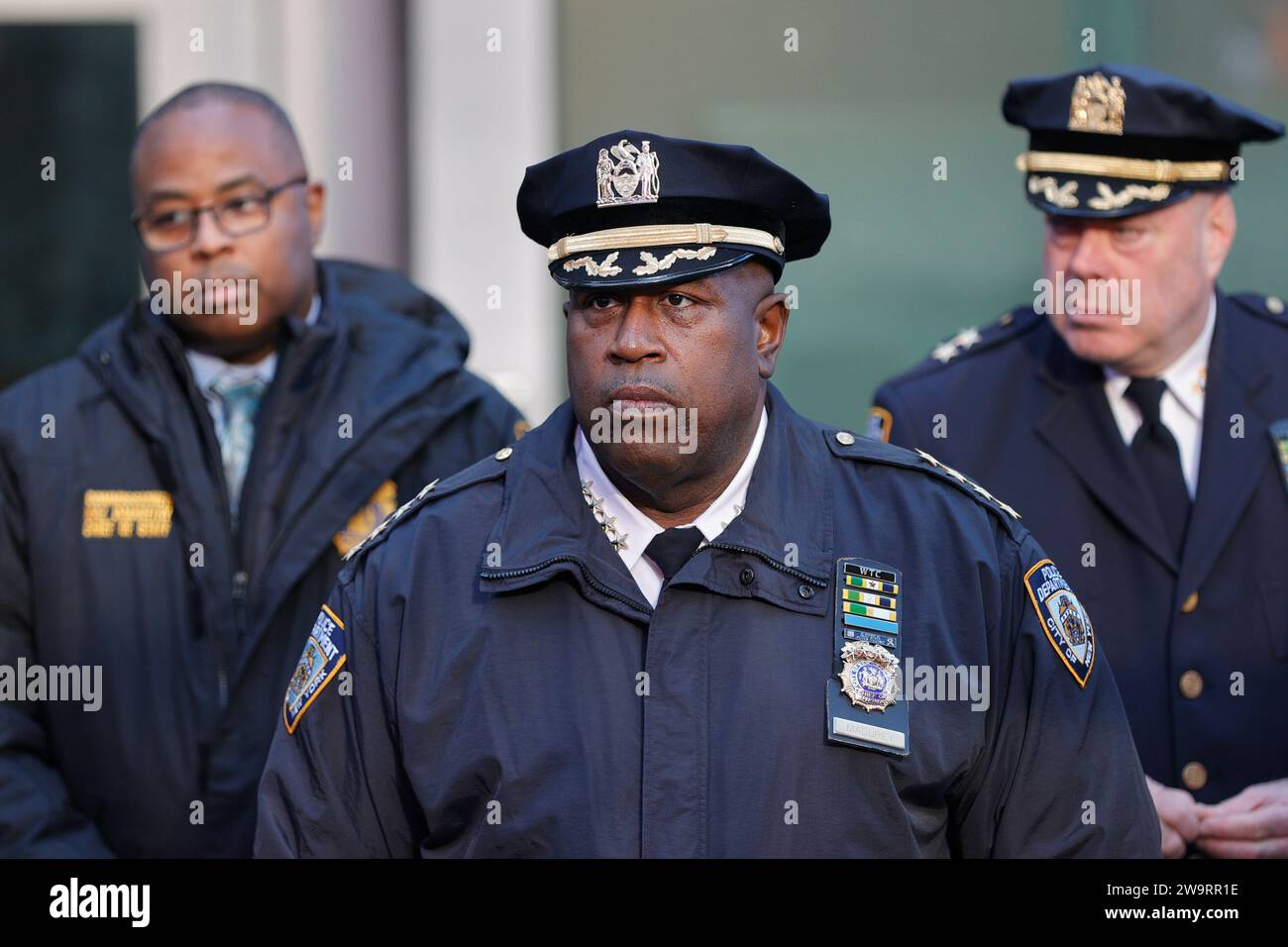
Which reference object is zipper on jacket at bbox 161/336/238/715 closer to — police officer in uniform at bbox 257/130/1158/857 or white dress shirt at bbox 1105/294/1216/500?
police officer in uniform at bbox 257/130/1158/857

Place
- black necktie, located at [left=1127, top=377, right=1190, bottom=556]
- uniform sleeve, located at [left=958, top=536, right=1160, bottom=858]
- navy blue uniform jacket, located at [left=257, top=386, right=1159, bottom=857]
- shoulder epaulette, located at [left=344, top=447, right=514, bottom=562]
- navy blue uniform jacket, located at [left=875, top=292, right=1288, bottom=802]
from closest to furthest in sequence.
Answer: navy blue uniform jacket, located at [left=257, top=386, right=1159, bottom=857] → uniform sleeve, located at [left=958, top=536, right=1160, bottom=858] → shoulder epaulette, located at [left=344, top=447, right=514, bottom=562] → navy blue uniform jacket, located at [left=875, top=292, right=1288, bottom=802] → black necktie, located at [left=1127, top=377, right=1190, bottom=556]

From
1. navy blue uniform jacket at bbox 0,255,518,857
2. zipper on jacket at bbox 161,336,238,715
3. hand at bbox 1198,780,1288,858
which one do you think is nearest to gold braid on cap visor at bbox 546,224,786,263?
navy blue uniform jacket at bbox 0,255,518,857

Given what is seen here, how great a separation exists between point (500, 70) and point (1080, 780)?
12.5 feet

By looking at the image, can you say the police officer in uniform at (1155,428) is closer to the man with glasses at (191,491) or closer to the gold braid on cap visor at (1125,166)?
the gold braid on cap visor at (1125,166)

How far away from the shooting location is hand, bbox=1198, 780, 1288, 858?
3768 mm

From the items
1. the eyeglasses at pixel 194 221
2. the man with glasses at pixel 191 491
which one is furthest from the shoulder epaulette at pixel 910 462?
the eyeglasses at pixel 194 221

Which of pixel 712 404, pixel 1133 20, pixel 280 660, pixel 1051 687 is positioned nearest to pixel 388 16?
pixel 1133 20

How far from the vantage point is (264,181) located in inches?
169

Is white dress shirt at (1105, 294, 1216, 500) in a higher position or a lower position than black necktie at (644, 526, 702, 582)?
higher

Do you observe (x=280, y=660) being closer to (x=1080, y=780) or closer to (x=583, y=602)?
(x=583, y=602)

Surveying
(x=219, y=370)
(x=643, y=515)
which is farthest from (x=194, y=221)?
(x=643, y=515)

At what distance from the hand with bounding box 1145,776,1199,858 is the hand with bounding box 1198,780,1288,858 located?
0.02 m

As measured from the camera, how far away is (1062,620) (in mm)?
3074

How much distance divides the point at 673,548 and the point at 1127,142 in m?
1.70
